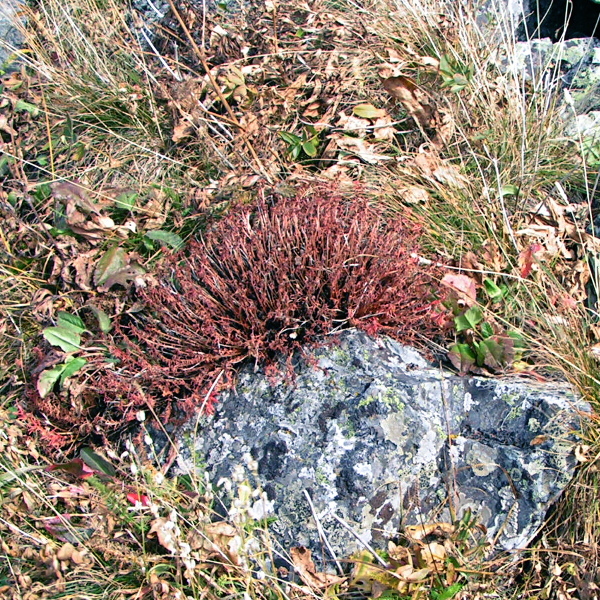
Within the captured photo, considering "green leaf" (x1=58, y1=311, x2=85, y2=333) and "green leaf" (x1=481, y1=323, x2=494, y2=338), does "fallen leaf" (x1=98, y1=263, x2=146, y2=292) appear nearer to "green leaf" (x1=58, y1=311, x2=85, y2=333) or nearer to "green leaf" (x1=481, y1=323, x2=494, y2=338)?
"green leaf" (x1=58, y1=311, x2=85, y2=333)

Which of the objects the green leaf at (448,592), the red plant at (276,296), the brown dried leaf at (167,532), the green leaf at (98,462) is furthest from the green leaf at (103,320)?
the green leaf at (448,592)

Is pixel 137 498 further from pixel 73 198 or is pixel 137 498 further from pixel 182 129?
pixel 182 129

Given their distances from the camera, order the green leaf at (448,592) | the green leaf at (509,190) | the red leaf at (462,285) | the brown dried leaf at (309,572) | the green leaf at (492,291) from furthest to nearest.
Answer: the green leaf at (509,190) < the green leaf at (492,291) < the red leaf at (462,285) < the brown dried leaf at (309,572) < the green leaf at (448,592)

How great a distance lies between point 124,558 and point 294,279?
1.19 meters

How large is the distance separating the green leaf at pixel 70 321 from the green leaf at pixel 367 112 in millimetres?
1789

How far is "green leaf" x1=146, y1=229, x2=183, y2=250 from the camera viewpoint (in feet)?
10.1

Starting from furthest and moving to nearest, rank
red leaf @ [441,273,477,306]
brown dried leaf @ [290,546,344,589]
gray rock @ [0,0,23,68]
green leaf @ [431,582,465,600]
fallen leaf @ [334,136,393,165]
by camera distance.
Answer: gray rock @ [0,0,23,68]
fallen leaf @ [334,136,393,165]
red leaf @ [441,273,477,306]
brown dried leaf @ [290,546,344,589]
green leaf @ [431,582,465,600]

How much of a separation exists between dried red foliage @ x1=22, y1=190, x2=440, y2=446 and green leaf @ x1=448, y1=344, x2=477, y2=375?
0.13m

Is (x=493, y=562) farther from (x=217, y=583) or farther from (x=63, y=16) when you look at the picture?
(x=63, y=16)

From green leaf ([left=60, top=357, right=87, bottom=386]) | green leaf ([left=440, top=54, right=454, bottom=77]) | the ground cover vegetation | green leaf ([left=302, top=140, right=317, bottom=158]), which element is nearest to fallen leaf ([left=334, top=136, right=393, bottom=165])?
the ground cover vegetation

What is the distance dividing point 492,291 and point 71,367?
187cm

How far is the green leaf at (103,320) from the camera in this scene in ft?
9.20

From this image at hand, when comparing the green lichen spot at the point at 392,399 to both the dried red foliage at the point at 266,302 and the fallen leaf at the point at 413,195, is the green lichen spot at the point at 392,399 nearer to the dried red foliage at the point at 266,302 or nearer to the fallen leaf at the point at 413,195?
the dried red foliage at the point at 266,302

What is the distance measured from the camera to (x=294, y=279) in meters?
2.54
